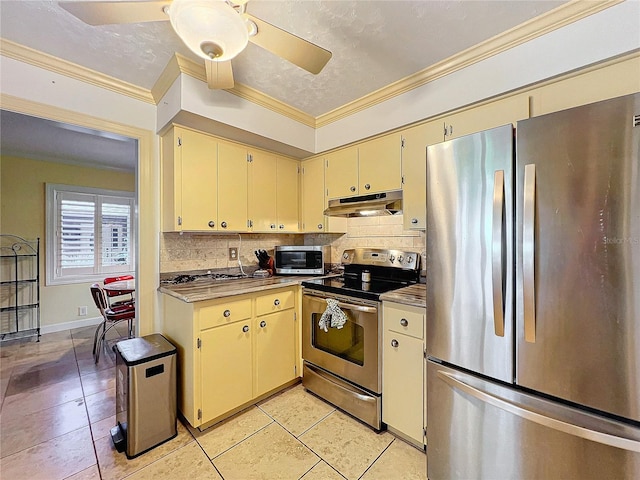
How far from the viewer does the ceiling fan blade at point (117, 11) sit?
999mm

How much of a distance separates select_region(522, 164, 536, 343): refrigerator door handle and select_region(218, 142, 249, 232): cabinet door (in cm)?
206

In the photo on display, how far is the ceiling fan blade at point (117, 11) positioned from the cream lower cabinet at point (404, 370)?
1.86 metres

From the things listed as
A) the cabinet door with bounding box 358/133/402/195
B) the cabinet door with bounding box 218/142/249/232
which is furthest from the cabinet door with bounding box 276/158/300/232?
the cabinet door with bounding box 358/133/402/195

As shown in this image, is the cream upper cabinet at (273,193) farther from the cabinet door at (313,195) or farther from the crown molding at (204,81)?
the crown molding at (204,81)

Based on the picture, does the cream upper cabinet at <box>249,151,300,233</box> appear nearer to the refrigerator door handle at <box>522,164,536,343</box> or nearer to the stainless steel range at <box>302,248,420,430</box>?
the stainless steel range at <box>302,248,420,430</box>

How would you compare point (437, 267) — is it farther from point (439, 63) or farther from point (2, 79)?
point (2, 79)

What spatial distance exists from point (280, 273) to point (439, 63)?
2.15 metres

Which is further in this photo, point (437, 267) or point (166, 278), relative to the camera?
point (166, 278)

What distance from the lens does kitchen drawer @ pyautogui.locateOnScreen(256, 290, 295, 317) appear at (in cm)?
209

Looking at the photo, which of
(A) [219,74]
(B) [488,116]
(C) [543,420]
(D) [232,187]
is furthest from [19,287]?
(B) [488,116]

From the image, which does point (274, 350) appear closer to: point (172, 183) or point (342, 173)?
point (172, 183)

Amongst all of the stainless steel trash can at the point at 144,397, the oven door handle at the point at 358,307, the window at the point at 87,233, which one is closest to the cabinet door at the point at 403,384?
the oven door handle at the point at 358,307

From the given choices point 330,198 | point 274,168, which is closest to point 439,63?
point 330,198

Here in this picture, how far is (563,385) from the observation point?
1.02m
